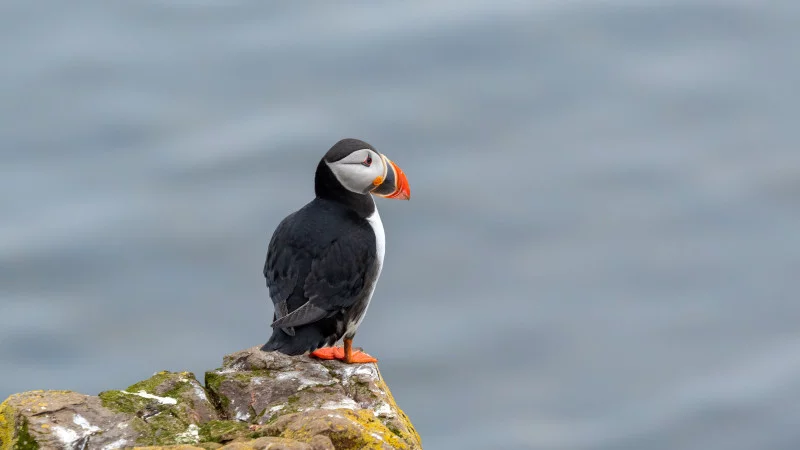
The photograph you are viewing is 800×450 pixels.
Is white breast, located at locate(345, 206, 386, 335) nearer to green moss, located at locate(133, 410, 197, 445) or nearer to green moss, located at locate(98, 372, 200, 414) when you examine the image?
green moss, located at locate(98, 372, 200, 414)

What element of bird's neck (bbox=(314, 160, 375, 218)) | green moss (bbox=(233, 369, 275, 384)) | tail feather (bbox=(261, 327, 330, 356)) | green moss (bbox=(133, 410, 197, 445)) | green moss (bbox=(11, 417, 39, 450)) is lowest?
green moss (bbox=(11, 417, 39, 450))

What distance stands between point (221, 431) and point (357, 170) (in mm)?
2453

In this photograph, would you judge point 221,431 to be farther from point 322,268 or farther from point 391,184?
point 391,184

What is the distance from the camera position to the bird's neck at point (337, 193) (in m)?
7.59

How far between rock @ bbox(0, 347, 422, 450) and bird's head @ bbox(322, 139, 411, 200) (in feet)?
3.80

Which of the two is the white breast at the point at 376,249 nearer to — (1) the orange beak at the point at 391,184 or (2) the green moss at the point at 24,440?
(1) the orange beak at the point at 391,184

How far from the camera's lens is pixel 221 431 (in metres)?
5.54

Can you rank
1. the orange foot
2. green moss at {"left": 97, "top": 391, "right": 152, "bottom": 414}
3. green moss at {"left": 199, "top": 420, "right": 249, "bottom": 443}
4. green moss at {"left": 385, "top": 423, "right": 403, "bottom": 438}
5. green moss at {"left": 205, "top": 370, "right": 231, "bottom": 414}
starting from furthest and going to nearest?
the orange foot
green moss at {"left": 205, "top": 370, "right": 231, "bottom": 414}
green moss at {"left": 385, "top": 423, "right": 403, "bottom": 438}
green moss at {"left": 97, "top": 391, "right": 152, "bottom": 414}
green moss at {"left": 199, "top": 420, "right": 249, "bottom": 443}

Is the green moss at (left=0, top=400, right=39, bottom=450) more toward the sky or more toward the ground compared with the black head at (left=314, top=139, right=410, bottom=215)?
more toward the ground

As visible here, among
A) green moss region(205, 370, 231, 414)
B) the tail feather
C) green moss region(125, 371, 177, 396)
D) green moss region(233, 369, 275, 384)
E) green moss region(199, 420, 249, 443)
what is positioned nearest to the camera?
green moss region(199, 420, 249, 443)

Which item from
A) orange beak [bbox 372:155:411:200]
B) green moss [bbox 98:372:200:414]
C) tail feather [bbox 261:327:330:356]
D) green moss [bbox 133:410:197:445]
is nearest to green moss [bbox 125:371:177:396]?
green moss [bbox 98:372:200:414]

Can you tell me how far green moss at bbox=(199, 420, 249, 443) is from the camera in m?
5.32

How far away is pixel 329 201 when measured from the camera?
7613 millimetres

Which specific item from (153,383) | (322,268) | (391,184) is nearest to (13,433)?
(153,383)
